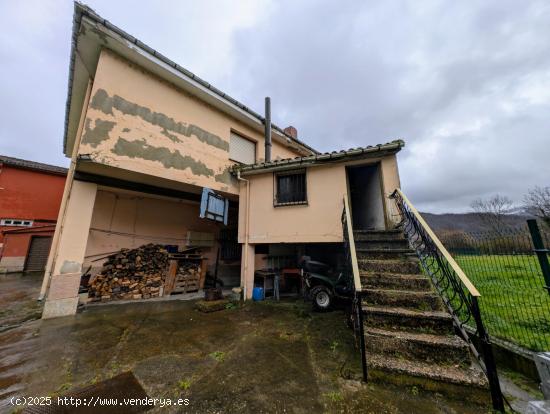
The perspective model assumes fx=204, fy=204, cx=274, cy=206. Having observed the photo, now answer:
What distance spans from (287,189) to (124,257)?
6443mm

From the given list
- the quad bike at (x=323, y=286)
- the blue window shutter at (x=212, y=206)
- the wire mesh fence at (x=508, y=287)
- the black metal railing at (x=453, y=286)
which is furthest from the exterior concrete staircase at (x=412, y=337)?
the blue window shutter at (x=212, y=206)

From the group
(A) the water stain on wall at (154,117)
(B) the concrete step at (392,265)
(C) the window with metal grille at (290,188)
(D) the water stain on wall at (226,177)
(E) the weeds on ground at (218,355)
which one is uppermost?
(A) the water stain on wall at (154,117)

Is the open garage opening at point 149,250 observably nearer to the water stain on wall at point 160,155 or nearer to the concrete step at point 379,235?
the water stain on wall at point 160,155

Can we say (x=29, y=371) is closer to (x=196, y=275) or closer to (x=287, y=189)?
(x=196, y=275)

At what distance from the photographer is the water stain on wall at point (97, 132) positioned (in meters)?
4.97

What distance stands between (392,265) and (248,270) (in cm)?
459

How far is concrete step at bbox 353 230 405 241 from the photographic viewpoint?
510 centimetres

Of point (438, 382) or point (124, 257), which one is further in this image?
point (124, 257)

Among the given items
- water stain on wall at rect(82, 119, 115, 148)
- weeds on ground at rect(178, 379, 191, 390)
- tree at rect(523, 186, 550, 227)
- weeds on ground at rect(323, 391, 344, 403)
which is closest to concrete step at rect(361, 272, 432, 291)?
weeds on ground at rect(323, 391, 344, 403)

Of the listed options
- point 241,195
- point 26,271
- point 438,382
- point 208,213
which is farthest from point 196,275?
point 26,271

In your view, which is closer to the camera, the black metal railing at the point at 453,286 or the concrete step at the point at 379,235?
the black metal railing at the point at 453,286

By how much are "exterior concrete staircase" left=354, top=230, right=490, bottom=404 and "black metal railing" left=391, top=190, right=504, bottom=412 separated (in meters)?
0.14

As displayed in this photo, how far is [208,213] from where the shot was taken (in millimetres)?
6641

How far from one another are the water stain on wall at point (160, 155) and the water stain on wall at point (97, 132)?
0.30 metres
